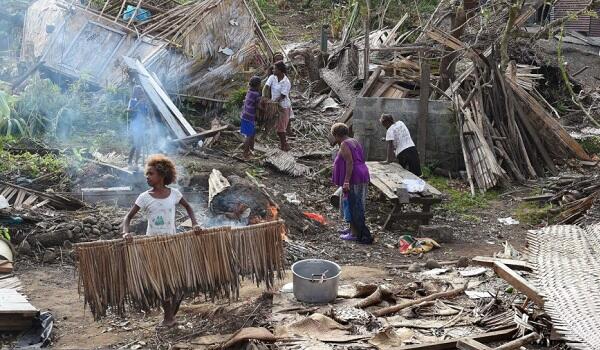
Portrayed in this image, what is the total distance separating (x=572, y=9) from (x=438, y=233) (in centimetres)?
1477

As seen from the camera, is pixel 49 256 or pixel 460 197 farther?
pixel 460 197

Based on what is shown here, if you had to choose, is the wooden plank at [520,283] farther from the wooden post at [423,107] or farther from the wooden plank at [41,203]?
the wooden post at [423,107]

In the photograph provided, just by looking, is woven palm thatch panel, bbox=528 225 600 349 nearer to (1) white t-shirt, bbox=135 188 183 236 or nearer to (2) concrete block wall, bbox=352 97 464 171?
(1) white t-shirt, bbox=135 188 183 236

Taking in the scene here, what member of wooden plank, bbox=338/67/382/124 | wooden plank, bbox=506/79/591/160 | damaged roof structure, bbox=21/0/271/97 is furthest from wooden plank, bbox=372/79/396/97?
damaged roof structure, bbox=21/0/271/97

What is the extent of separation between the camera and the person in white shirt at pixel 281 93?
13.1 m

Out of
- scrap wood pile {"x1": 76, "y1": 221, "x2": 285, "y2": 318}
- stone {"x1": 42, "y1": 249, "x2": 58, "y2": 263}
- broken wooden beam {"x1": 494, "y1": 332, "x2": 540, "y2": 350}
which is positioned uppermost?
scrap wood pile {"x1": 76, "y1": 221, "x2": 285, "y2": 318}

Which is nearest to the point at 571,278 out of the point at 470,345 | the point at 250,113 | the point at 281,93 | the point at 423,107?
the point at 470,345

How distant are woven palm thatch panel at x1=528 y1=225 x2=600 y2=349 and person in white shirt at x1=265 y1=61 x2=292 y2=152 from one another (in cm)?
715

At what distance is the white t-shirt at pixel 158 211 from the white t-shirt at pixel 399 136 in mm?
5617

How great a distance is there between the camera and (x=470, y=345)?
4859 millimetres

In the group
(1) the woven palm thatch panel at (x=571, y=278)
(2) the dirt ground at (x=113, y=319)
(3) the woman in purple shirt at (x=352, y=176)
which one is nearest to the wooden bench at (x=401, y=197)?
(3) the woman in purple shirt at (x=352, y=176)

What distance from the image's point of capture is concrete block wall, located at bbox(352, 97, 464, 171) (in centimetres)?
1284

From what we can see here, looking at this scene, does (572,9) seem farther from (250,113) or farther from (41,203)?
(41,203)

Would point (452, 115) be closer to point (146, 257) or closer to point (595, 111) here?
point (595, 111)
